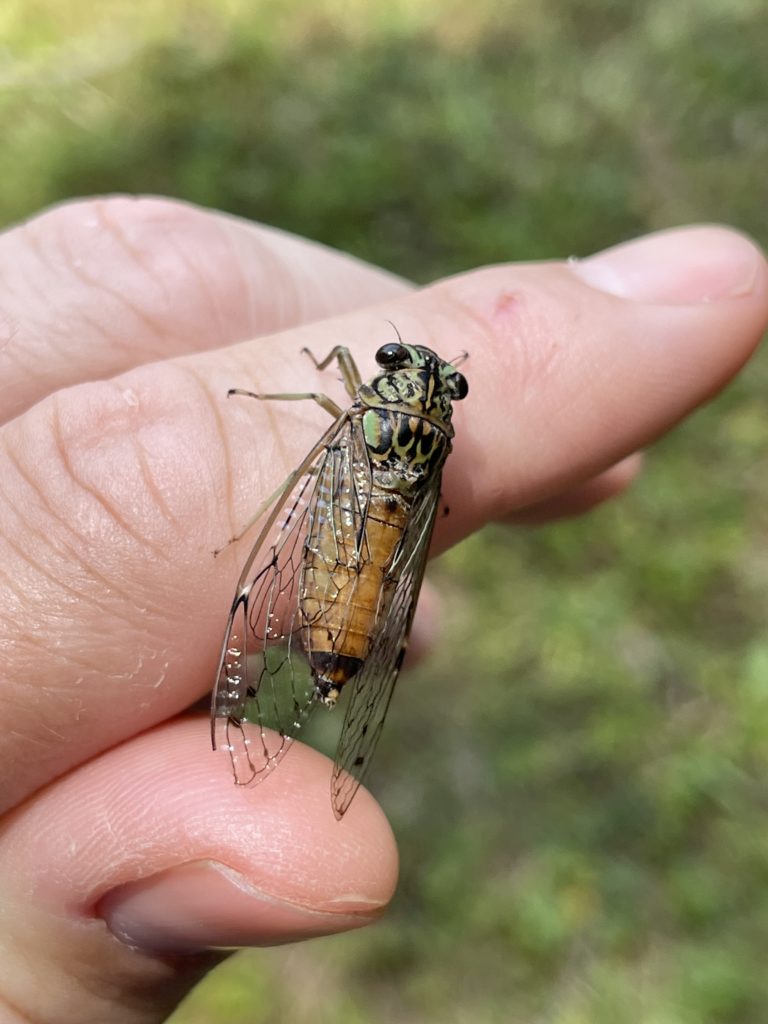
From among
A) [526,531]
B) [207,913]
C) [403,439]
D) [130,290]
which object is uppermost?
[130,290]

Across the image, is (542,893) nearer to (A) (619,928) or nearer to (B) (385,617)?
(A) (619,928)

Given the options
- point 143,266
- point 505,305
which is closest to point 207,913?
point 505,305

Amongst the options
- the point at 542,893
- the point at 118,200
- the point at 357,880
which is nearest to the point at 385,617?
the point at 357,880

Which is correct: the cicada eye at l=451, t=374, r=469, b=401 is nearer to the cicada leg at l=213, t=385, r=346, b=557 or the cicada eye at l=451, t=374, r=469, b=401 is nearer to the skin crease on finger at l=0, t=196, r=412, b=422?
the cicada leg at l=213, t=385, r=346, b=557

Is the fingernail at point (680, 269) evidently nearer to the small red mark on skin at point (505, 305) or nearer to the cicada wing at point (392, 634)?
the small red mark on skin at point (505, 305)

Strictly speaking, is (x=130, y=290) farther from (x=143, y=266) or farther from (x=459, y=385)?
(x=459, y=385)

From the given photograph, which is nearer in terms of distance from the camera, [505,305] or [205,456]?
[205,456]

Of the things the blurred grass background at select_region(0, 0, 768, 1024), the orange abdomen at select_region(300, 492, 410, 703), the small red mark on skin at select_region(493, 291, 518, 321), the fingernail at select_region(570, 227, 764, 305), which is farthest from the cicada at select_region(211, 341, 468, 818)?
the blurred grass background at select_region(0, 0, 768, 1024)
